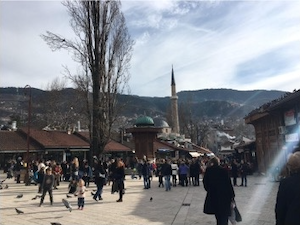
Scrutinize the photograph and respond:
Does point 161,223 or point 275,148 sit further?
point 275,148

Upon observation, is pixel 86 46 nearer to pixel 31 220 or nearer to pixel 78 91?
pixel 78 91

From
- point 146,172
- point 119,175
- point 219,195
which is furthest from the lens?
point 146,172

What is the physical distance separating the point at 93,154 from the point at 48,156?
526 inches

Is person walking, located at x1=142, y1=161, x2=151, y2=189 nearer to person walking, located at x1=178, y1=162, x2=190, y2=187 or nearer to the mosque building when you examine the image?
person walking, located at x1=178, y1=162, x2=190, y2=187

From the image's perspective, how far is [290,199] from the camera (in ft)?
11.4

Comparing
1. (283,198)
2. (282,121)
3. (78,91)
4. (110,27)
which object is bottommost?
(283,198)

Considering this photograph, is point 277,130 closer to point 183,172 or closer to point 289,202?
point 183,172

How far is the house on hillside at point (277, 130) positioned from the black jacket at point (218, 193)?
9.69 metres

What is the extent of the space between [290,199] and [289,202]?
0.04 metres

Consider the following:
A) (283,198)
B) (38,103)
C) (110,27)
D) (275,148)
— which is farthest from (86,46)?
(38,103)

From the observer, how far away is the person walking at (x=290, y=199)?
10.9ft

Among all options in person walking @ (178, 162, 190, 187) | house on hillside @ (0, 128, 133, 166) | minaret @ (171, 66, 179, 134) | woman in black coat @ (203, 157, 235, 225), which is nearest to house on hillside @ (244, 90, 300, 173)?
person walking @ (178, 162, 190, 187)

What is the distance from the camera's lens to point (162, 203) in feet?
38.6

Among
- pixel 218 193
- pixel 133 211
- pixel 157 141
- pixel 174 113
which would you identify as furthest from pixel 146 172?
pixel 174 113
